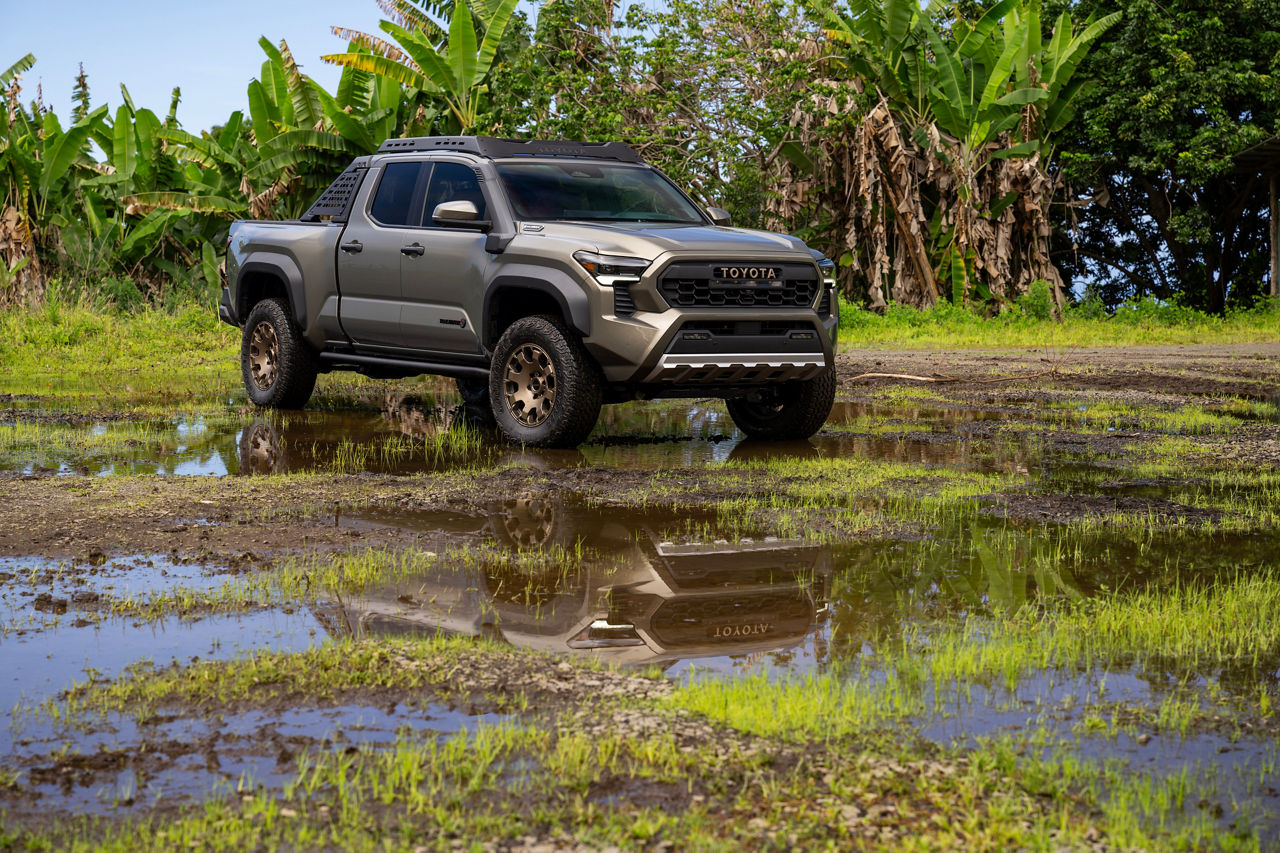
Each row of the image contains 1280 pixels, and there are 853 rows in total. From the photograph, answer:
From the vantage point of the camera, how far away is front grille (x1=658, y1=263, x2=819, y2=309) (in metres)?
10.0

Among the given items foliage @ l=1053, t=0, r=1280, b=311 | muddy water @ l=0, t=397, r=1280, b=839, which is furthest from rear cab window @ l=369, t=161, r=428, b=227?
foliage @ l=1053, t=0, r=1280, b=311

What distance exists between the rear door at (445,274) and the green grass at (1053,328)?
11.7m

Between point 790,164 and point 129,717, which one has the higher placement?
point 790,164

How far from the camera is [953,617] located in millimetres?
5453

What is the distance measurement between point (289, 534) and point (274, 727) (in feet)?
9.83

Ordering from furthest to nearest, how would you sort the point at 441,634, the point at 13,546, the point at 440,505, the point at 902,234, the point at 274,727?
the point at 902,234
the point at 440,505
the point at 13,546
the point at 441,634
the point at 274,727

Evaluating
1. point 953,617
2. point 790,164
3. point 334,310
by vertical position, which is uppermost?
point 790,164

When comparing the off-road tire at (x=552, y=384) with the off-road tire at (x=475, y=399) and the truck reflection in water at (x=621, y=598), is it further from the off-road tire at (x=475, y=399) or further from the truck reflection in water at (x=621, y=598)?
the truck reflection in water at (x=621, y=598)

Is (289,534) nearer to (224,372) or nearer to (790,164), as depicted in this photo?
(224,372)

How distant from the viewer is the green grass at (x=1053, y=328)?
22500 mm

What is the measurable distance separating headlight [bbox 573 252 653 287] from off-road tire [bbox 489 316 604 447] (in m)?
0.54

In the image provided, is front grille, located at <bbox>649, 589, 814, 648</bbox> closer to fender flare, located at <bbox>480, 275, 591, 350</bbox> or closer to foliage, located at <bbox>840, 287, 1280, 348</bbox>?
fender flare, located at <bbox>480, 275, 591, 350</bbox>

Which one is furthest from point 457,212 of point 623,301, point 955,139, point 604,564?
point 955,139

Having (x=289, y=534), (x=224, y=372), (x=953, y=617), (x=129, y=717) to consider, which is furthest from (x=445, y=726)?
(x=224, y=372)
